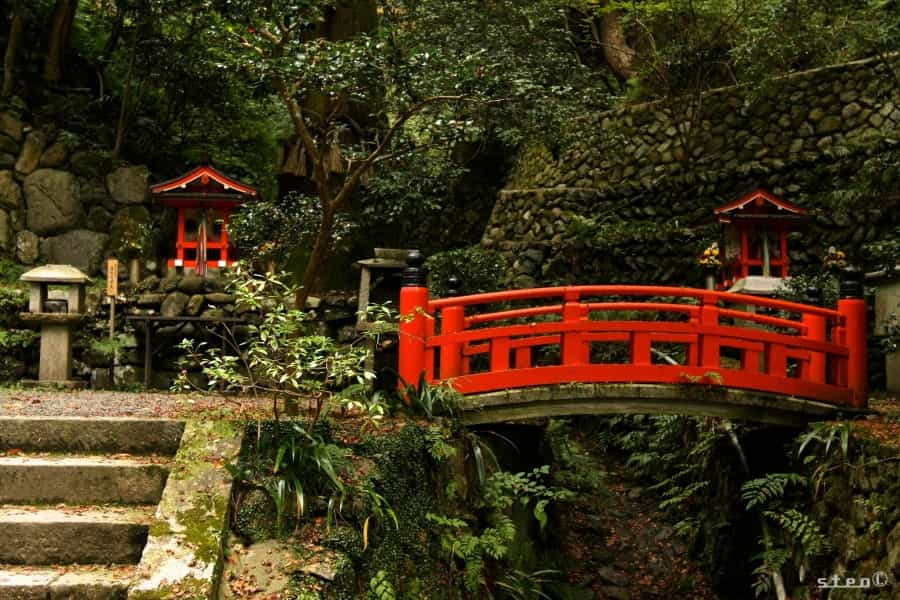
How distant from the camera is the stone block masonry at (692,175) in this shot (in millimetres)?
13141

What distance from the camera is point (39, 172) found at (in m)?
15.5

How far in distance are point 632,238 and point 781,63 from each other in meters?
3.56

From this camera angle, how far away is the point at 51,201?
15430mm

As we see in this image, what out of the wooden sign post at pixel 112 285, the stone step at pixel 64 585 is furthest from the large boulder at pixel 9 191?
the stone step at pixel 64 585

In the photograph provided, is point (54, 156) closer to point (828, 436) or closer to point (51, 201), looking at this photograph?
point (51, 201)

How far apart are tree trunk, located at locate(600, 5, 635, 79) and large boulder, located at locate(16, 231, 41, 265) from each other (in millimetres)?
11900

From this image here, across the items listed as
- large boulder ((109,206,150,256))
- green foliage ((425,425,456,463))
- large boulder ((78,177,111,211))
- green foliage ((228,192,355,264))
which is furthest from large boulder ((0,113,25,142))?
green foliage ((425,425,456,463))

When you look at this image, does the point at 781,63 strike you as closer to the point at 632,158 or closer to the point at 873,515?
the point at 632,158

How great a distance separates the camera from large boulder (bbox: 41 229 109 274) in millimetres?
15242

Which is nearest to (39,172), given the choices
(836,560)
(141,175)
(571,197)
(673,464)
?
(141,175)

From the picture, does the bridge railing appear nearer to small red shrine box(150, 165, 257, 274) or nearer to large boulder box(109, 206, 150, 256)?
small red shrine box(150, 165, 257, 274)

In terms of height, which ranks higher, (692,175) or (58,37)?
(58,37)

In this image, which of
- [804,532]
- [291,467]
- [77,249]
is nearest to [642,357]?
[804,532]

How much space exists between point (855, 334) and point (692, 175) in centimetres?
648
